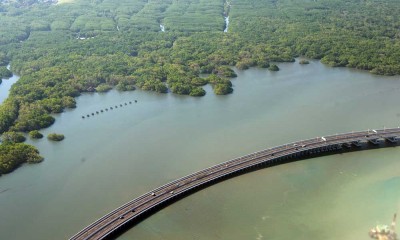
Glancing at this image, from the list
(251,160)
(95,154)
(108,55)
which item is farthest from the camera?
(108,55)

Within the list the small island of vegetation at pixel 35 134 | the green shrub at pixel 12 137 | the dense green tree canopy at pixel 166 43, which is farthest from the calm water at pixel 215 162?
the dense green tree canopy at pixel 166 43

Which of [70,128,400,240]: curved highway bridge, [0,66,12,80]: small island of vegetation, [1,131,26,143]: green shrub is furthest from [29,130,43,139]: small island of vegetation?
[0,66,12,80]: small island of vegetation

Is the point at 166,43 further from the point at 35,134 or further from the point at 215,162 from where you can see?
the point at 215,162

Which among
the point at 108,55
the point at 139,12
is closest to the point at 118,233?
the point at 108,55

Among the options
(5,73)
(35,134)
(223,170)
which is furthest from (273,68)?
(5,73)

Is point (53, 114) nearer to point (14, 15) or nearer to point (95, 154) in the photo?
point (95, 154)
